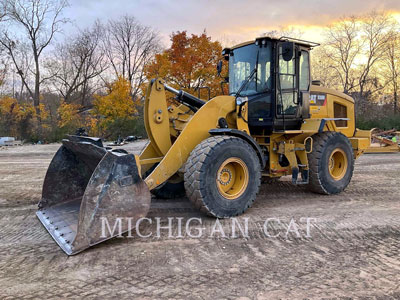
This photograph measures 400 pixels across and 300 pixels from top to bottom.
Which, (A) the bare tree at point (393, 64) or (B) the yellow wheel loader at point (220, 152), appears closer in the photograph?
(B) the yellow wheel loader at point (220, 152)

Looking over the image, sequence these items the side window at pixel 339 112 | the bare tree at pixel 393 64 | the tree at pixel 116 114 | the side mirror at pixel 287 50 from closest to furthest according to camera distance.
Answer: the side mirror at pixel 287 50
the side window at pixel 339 112
the tree at pixel 116 114
the bare tree at pixel 393 64

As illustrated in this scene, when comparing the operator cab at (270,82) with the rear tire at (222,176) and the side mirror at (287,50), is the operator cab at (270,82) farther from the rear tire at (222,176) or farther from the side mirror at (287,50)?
the rear tire at (222,176)

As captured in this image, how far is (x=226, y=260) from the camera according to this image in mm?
3770

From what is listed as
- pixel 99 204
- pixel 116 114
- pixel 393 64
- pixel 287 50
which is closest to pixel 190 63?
pixel 116 114

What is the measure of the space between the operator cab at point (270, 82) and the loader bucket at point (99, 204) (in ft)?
8.13

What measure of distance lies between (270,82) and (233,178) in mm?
1868

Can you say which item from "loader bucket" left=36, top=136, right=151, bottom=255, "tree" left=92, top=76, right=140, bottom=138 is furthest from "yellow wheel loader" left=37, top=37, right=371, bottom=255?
"tree" left=92, top=76, right=140, bottom=138

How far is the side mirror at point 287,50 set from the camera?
5.64m

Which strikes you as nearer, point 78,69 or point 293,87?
point 293,87

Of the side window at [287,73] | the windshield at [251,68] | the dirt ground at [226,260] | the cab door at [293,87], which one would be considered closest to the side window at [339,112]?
the cab door at [293,87]

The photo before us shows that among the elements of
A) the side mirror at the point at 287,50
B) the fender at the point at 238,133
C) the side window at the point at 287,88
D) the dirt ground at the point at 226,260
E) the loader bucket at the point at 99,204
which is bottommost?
the dirt ground at the point at 226,260

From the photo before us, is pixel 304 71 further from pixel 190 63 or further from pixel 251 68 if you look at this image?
pixel 190 63

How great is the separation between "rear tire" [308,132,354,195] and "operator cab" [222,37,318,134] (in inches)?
25.6

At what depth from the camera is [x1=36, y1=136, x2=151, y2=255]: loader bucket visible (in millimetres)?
3953
